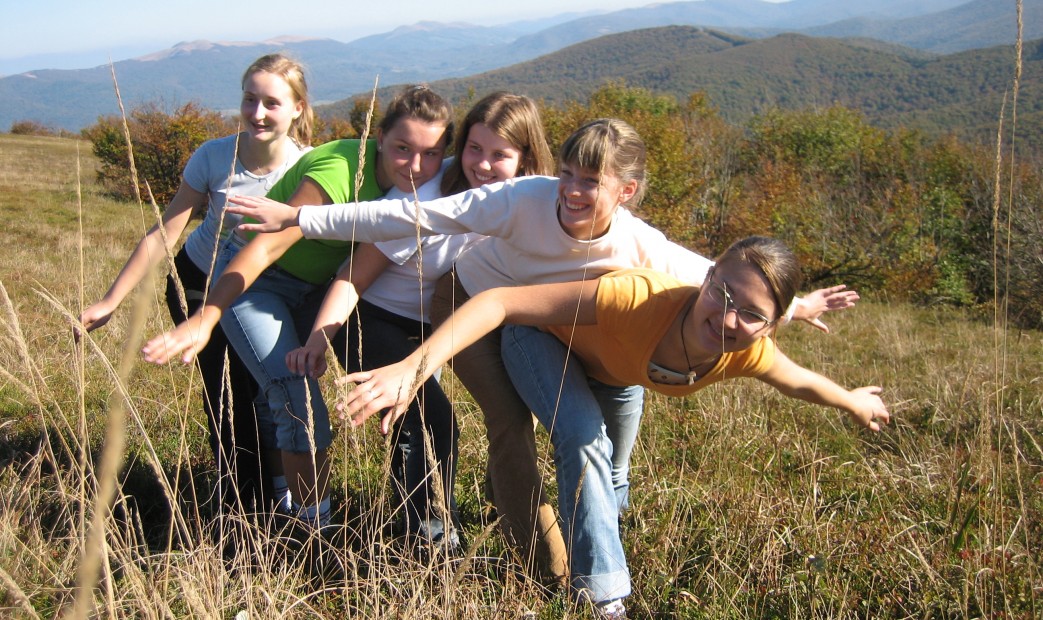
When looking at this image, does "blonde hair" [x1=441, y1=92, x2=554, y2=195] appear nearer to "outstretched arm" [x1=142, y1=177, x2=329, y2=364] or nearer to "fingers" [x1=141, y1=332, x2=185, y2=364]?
"outstretched arm" [x1=142, y1=177, x2=329, y2=364]

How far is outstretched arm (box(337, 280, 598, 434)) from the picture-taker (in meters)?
1.66

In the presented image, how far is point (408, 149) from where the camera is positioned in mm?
2658

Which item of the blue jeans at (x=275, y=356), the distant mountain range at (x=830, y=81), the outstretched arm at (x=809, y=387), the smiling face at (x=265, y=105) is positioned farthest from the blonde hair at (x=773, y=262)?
the distant mountain range at (x=830, y=81)

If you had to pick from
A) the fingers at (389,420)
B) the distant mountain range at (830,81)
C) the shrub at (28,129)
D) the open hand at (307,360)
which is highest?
the distant mountain range at (830,81)

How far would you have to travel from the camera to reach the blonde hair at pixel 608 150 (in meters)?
2.29

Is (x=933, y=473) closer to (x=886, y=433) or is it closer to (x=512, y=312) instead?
(x=886, y=433)

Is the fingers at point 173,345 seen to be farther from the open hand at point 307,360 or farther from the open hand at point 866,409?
the open hand at point 866,409

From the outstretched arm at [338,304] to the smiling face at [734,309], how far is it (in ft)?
3.46

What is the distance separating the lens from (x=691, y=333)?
7.11ft

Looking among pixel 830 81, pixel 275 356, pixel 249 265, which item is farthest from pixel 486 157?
pixel 830 81

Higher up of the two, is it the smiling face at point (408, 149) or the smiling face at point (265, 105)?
the smiling face at point (265, 105)

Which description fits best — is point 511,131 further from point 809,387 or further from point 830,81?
point 830,81

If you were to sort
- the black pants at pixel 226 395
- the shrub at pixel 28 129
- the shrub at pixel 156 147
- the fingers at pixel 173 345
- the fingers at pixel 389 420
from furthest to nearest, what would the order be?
the shrub at pixel 28 129
the shrub at pixel 156 147
the black pants at pixel 226 395
the fingers at pixel 173 345
the fingers at pixel 389 420

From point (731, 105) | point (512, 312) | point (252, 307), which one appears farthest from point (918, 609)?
point (731, 105)
